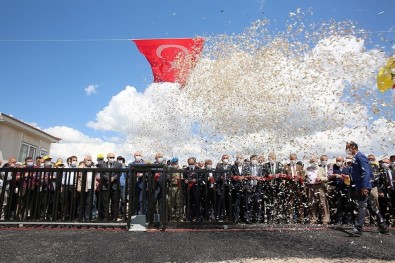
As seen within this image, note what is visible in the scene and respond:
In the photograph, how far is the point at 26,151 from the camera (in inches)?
832

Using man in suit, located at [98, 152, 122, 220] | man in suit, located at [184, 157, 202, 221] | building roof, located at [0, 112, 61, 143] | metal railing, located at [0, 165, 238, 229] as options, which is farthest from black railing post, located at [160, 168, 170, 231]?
building roof, located at [0, 112, 61, 143]

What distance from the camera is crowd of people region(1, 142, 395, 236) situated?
856 centimetres

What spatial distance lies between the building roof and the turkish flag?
10.1 metres

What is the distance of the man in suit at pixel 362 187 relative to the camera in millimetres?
8048

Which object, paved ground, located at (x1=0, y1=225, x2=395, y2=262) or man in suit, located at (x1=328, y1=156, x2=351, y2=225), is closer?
paved ground, located at (x1=0, y1=225, x2=395, y2=262)

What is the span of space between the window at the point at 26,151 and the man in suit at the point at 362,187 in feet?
63.2

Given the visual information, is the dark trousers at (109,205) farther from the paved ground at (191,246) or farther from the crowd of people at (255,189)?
the paved ground at (191,246)

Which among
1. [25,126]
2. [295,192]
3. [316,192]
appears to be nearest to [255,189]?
[295,192]

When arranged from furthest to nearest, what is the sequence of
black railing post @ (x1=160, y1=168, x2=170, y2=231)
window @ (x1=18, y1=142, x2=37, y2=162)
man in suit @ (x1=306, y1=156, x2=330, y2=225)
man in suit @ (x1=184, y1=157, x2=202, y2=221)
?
1. window @ (x1=18, y1=142, x2=37, y2=162)
2. man in suit @ (x1=306, y1=156, x2=330, y2=225)
3. man in suit @ (x1=184, y1=157, x2=202, y2=221)
4. black railing post @ (x1=160, y1=168, x2=170, y2=231)

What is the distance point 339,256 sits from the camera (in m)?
5.60

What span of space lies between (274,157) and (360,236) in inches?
162

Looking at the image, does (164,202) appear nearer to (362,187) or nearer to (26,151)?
(362,187)

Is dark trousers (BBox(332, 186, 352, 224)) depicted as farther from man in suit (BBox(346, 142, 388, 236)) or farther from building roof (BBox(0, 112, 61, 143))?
building roof (BBox(0, 112, 61, 143))

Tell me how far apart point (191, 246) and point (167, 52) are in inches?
331
